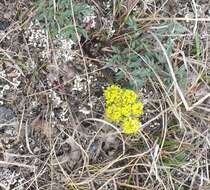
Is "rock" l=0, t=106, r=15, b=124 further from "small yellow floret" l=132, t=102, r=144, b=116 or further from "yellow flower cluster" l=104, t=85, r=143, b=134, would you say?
"small yellow floret" l=132, t=102, r=144, b=116

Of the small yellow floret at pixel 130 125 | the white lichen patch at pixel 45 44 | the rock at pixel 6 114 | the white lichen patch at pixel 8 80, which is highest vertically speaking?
the white lichen patch at pixel 45 44

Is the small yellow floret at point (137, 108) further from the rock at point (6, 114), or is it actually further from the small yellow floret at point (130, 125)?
the rock at point (6, 114)

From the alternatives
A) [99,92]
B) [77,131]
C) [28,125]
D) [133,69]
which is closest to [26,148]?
[28,125]

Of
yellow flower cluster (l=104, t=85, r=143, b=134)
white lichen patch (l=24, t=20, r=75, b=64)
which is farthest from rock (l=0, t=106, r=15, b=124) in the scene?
yellow flower cluster (l=104, t=85, r=143, b=134)

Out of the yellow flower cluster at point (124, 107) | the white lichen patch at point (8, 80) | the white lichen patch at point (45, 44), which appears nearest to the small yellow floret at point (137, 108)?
the yellow flower cluster at point (124, 107)

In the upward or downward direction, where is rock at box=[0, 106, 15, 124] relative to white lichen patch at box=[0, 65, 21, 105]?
downward

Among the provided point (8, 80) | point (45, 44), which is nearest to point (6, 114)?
point (8, 80)

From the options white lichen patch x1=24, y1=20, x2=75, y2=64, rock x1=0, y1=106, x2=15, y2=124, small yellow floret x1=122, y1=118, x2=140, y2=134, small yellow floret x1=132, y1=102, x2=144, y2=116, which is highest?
white lichen patch x1=24, y1=20, x2=75, y2=64

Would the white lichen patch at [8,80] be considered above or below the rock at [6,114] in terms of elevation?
above

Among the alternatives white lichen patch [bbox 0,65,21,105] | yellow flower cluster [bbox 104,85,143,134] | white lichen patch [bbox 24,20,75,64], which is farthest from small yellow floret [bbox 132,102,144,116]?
white lichen patch [bbox 0,65,21,105]
